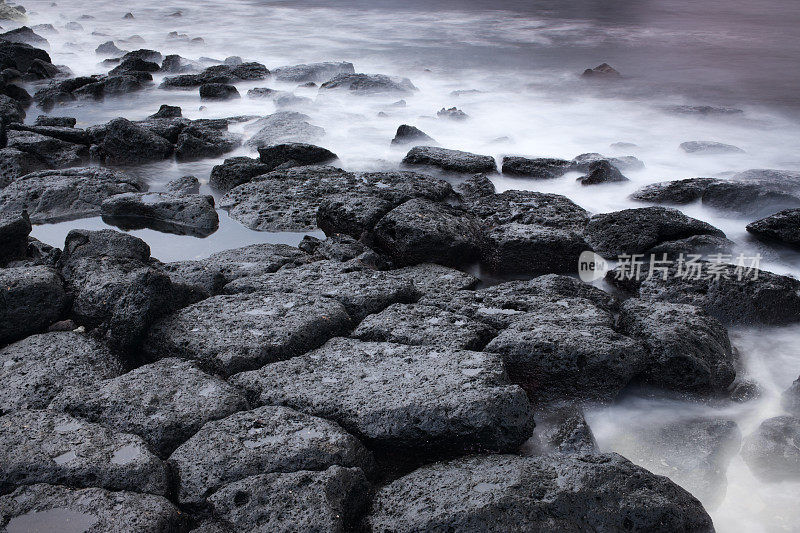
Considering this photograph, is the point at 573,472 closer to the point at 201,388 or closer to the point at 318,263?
the point at 201,388

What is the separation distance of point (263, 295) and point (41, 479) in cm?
124


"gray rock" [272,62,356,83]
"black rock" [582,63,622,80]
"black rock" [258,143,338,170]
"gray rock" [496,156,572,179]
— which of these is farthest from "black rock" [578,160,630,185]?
"gray rock" [272,62,356,83]

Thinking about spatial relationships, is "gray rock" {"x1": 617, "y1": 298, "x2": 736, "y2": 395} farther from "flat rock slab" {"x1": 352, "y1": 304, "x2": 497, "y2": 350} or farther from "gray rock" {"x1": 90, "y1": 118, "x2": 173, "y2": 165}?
"gray rock" {"x1": 90, "y1": 118, "x2": 173, "y2": 165}

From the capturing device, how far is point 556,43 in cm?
1149

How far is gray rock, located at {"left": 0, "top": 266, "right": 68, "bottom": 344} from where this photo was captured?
288 centimetres

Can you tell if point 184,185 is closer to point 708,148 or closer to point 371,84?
point 371,84

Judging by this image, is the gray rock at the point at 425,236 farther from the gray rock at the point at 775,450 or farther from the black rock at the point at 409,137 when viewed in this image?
the black rock at the point at 409,137

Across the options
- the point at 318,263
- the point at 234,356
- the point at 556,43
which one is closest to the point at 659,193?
the point at 318,263

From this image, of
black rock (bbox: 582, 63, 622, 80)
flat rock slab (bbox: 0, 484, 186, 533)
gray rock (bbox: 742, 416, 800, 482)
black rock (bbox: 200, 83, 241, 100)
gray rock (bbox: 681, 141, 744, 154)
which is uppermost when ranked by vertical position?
flat rock slab (bbox: 0, 484, 186, 533)

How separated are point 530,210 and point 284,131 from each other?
2858mm

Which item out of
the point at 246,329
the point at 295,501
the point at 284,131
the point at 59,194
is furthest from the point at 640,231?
the point at 59,194

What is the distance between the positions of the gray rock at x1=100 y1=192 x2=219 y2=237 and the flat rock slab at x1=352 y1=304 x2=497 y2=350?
1.86m

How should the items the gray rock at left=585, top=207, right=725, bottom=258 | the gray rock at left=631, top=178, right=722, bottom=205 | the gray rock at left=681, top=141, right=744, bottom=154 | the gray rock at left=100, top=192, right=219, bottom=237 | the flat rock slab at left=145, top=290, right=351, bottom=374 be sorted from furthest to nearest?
1. the gray rock at left=681, top=141, right=744, bottom=154
2. the gray rock at left=631, top=178, right=722, bottom=205
3. the gray rock at left=100, top=192, right=219, bottom=237
4. the gray rock at left=585, top=207, right=725, bottom=258
5. the flat rock slab at left=145, top=290, right=351, bottom=374

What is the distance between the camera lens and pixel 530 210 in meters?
4.30
